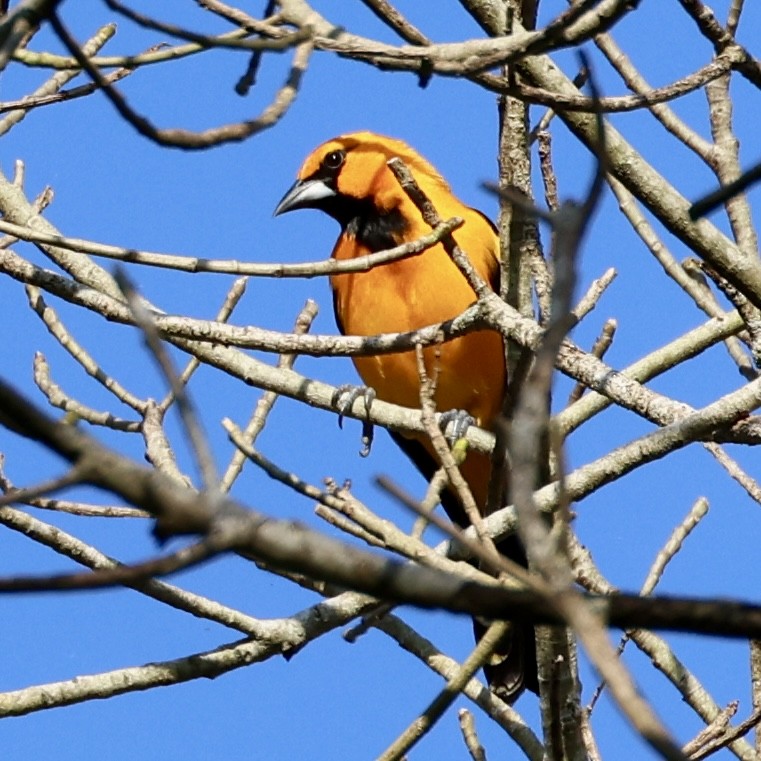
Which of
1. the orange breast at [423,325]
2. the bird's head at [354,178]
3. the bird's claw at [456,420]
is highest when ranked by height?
the bird's head at [354,178]

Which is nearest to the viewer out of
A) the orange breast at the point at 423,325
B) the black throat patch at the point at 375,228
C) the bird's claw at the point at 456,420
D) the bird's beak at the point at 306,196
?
the bird's claw at the point at 456,420

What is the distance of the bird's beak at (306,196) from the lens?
274 inches

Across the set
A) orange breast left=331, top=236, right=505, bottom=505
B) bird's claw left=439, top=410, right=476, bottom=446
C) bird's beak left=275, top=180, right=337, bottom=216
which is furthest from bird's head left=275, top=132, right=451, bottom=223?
bird's claw left=439, top=410, right=476, bottom=446

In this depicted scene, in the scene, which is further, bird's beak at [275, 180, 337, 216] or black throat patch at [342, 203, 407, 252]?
bird's beak at [275, 180, 337, 216]

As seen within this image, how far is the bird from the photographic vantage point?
625 cm

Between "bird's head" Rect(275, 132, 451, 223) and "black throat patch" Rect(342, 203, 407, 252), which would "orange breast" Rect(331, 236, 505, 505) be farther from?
"bird's head" Rect(275, 132, 451, 223)

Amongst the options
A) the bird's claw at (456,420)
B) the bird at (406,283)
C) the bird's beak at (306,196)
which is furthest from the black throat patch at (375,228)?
the bird's claw at (456,420)

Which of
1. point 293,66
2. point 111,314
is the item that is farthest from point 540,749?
point 293,66

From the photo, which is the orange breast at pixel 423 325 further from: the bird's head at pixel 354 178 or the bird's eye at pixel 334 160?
the bird's eye at pixel 334 160

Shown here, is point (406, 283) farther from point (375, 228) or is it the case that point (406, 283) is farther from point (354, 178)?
point (354, 178)

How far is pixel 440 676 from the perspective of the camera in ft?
12.4

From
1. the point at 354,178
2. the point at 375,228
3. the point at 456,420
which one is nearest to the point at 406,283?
the point at 375,228

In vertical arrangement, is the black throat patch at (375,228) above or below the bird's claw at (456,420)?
above

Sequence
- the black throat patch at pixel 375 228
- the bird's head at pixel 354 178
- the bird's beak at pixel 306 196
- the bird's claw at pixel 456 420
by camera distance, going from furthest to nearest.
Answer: the bird's beak at pixel 306 196
the bird's head at pixel 354 178
the black throat patch at pixel 375 228
the bird's claw at pixel 456 420
